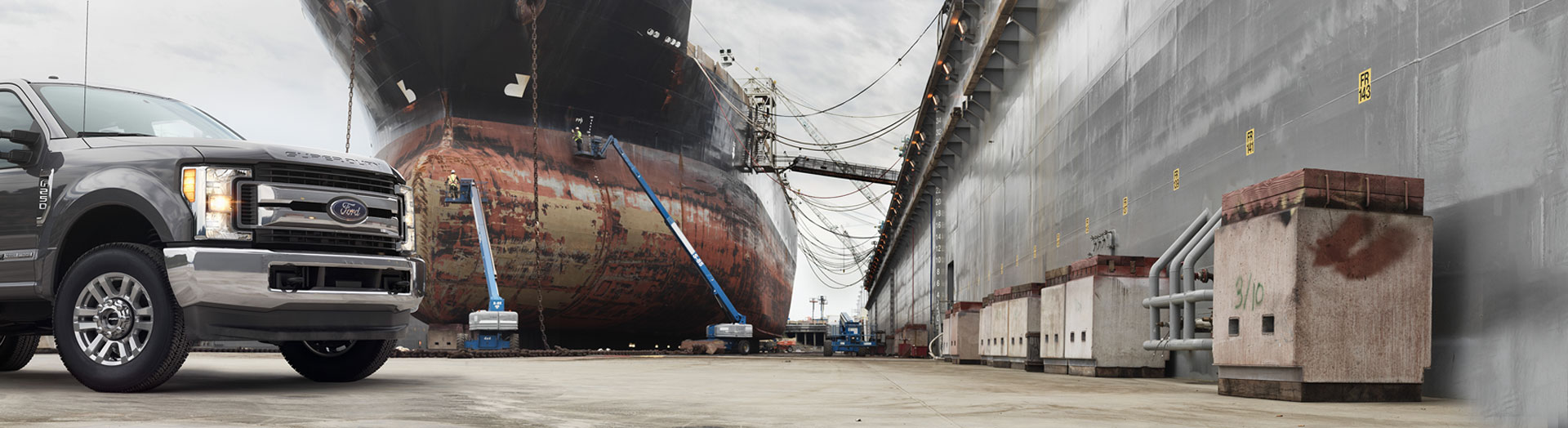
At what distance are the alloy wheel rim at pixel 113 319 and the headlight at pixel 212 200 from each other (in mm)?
500

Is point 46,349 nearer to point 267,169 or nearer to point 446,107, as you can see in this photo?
point 446,107

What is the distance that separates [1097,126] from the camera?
1434 centimetres

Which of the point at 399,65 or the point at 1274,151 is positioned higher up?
the point at 399,65

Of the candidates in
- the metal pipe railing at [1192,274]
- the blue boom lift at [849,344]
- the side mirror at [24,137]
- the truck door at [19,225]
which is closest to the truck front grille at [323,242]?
the truck door at [19,225]

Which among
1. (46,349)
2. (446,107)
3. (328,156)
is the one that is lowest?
(46,349)

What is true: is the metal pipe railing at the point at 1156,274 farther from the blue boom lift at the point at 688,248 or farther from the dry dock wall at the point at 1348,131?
the blue boom lift at the point at 688,248

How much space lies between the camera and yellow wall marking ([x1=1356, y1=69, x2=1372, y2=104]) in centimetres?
712

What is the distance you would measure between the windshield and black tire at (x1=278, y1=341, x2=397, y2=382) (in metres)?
1.72

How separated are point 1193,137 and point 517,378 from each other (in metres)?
6.76

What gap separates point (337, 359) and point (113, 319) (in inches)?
77.9

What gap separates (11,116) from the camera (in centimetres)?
723

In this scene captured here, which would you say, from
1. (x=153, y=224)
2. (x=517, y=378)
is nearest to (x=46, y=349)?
(x=517, y=378)

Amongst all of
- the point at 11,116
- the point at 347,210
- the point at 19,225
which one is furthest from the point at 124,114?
the point at 347,210

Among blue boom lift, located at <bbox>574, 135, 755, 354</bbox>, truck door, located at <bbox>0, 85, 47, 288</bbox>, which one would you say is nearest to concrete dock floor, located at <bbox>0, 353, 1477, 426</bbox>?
truck door, located at <bbox>0, 85, 47, 288</bbox>
